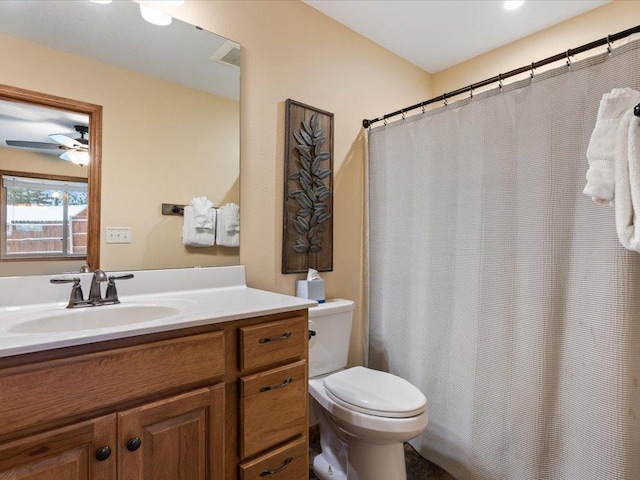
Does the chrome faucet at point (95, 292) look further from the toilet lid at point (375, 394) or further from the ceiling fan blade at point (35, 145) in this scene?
the toilet lid at point (375, 394)

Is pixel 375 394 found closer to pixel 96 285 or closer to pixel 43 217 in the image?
pixel 96 285

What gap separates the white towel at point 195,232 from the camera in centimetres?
156

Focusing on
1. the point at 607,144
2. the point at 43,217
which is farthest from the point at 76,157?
the point at 607,144

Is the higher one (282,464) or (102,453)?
(102,453)

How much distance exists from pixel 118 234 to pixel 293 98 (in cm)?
111

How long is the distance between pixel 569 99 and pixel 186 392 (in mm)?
1670

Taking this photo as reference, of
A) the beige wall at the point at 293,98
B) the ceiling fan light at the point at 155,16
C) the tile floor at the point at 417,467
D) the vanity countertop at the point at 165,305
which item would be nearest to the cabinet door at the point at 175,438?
the vanity countertop at the point at 165,305

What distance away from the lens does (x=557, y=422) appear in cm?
135

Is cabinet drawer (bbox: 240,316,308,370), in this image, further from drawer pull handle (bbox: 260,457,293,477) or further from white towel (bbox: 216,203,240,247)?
white towel (bbox: 216,203,240,247)

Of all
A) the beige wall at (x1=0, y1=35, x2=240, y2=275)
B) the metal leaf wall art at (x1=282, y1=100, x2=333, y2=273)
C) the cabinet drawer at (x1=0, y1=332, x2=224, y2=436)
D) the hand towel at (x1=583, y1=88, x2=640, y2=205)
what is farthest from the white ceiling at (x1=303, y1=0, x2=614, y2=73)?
the cabinet drawer at (x1=0, y1=332, x2=224, y2=436)

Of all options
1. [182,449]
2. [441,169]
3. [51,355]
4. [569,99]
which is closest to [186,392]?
[182,449]

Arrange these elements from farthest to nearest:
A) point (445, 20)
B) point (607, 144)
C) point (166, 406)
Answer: point (445, 20) < point (607, 144) < point (166, 406)

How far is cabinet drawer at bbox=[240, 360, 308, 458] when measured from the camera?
3.53 ft

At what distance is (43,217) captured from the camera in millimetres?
1249
